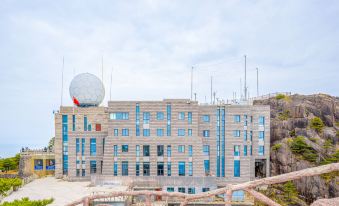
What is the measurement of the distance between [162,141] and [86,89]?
11786 millimetres

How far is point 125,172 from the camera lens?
1161 inches

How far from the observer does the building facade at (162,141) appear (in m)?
29.5

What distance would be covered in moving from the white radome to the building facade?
4.35 feet

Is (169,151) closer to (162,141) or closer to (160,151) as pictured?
(160,151)

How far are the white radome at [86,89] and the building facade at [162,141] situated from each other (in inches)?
52.2

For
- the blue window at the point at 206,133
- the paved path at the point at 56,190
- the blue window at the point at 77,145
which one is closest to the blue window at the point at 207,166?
the blue window at the point at 206,133

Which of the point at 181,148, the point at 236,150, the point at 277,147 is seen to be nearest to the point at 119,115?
the point at 181,148

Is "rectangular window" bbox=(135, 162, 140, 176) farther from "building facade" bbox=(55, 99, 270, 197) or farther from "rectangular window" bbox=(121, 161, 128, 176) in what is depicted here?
"rectangular window" bbox=(121, 161, 128, 176)

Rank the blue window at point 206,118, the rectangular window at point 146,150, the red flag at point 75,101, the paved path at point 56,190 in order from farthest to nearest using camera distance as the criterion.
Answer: the red flag at point 75,101 < the blue window at point 206,118 < the rectangular window at point 146,150 < the paved path at point 56,190

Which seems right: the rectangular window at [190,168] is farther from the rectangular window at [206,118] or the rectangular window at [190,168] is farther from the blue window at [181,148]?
the rectangular window at [206,118]

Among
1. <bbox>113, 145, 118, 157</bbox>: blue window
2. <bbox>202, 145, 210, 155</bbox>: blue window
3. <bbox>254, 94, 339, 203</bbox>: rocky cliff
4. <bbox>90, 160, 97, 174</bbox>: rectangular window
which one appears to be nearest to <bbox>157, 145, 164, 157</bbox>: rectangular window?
<bbox>113, 145, 118, 157</bbox>: blue window

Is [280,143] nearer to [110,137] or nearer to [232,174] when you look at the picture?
[232,174]

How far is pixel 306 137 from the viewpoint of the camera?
114 ft

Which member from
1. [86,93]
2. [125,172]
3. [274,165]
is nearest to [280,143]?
[274,165]
